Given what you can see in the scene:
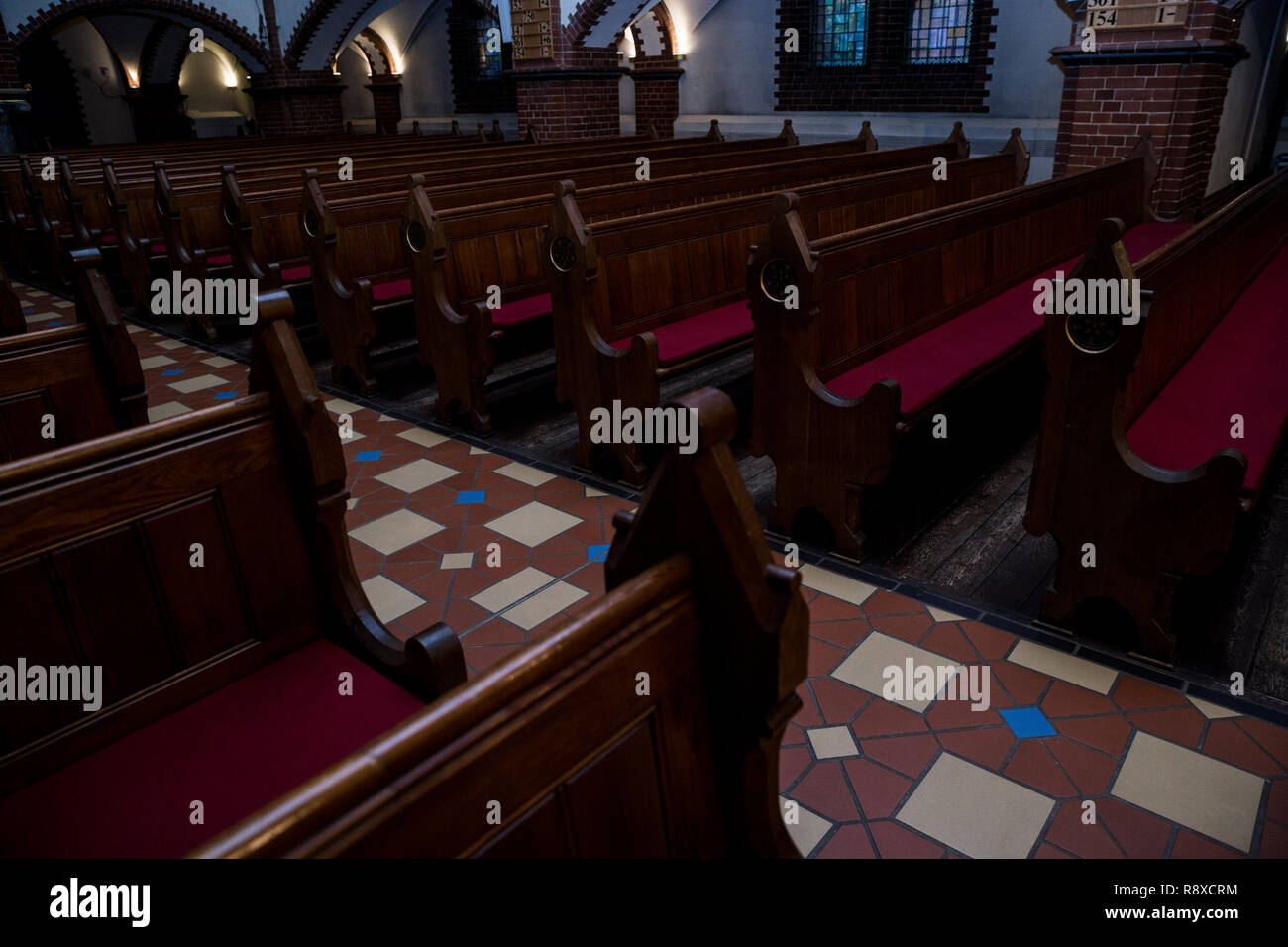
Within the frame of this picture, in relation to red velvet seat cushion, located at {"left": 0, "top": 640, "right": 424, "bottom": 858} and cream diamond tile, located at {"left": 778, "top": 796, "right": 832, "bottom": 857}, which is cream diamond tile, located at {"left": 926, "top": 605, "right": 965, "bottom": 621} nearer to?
cream diamond tile, located at {"left": 778, "top": 796, "right": 832, "bottom": 857}

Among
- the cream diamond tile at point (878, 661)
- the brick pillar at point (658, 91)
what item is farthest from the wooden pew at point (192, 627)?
the brick pillar at point (658, 91)

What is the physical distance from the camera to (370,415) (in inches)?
195

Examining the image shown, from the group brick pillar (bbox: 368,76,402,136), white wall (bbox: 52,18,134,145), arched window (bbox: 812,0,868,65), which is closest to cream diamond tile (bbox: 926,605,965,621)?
arched window (bbox: 812,0,868,65)

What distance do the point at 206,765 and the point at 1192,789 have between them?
2250 millimetres

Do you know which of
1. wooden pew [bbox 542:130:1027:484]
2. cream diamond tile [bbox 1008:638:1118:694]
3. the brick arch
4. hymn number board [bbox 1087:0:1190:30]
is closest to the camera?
cream diamond tile [bbox 1008:638:1118:694]

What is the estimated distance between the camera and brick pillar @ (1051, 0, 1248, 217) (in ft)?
19.3

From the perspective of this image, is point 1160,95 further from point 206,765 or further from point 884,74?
point 206,765

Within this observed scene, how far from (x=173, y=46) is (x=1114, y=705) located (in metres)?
22.3

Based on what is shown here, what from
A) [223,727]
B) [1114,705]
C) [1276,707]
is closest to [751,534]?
[223,727]

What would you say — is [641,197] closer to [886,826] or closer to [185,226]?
[185,226]

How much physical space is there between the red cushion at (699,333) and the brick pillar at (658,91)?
9.84m

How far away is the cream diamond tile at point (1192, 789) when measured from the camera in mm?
2104

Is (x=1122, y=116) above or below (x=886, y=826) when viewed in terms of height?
above

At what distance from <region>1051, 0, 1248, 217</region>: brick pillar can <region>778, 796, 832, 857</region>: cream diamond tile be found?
598 cm
